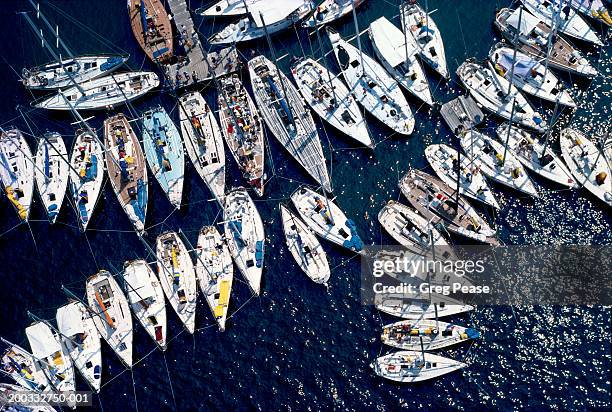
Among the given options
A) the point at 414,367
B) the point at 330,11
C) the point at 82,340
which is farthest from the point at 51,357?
the point at 330,11

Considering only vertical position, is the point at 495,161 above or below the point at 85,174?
below

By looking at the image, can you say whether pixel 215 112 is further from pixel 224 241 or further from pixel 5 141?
pixel 5 141

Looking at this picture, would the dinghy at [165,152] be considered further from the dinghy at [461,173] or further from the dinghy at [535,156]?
the dinghy at [535,156]

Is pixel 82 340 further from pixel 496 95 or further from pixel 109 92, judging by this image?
pixel 496 95

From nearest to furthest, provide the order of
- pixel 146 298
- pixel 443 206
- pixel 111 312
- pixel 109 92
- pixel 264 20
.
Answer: pixel 146 298 → pixel 111 312 → pixel 443 206 → pixel 264 20 → pixel 109 92

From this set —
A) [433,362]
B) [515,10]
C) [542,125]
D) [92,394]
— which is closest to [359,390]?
[433,362]

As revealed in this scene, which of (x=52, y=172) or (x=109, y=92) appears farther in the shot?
(x=109, y=92)

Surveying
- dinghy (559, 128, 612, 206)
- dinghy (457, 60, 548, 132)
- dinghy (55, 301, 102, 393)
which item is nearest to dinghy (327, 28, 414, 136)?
dinghy (457, 60, 548, 132)
